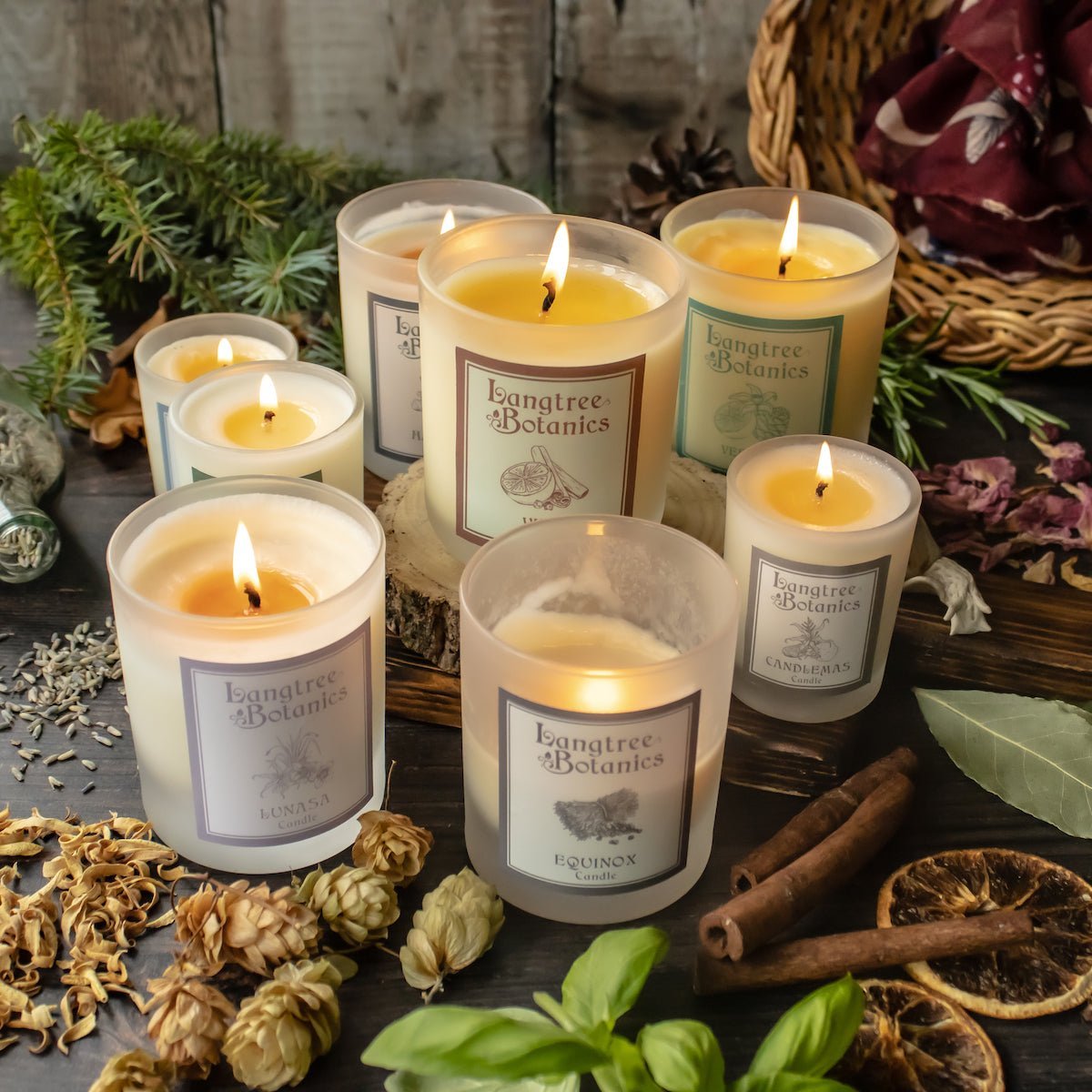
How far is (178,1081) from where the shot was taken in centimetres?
76

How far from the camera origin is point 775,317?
110 centimetres

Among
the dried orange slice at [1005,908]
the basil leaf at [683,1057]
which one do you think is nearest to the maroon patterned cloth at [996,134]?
the dried orange slice at [1005,908]

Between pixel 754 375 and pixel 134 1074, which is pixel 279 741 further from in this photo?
pixel 754 375

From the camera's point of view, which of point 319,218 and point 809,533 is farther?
point 319,218

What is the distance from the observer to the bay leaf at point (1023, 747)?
95 centimetres

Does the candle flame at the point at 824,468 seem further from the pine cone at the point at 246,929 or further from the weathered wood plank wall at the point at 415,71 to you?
the weathered wood plank wall at the point at 415,71

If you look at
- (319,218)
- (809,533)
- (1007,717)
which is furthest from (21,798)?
(319,218)

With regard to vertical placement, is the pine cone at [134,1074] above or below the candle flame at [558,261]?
below

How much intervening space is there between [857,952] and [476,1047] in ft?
0.92

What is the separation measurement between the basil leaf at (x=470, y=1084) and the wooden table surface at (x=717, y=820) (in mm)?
28

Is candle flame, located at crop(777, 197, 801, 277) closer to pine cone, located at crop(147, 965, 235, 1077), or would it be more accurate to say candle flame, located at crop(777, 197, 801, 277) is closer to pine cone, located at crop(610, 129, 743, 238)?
pine cone, located at crop(610, 129, 743, 238)

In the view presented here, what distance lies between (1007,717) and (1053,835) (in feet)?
0.33

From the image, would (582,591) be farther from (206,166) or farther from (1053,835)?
(206,166)

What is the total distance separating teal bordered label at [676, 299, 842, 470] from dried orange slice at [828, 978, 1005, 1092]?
1.58ft
